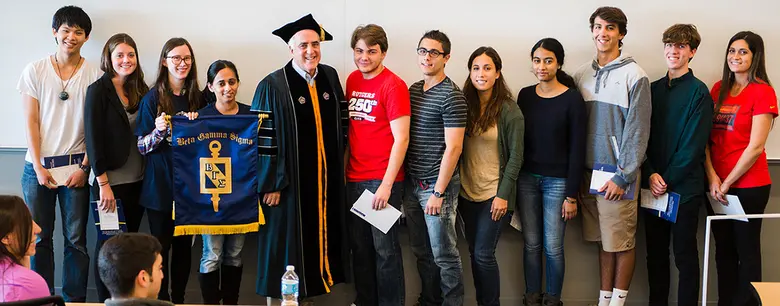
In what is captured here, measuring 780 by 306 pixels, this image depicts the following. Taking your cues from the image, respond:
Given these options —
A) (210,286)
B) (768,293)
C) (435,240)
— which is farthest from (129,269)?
(768,293)

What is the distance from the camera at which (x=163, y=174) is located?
3773 mm

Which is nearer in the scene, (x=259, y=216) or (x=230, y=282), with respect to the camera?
(x=259, y=216)

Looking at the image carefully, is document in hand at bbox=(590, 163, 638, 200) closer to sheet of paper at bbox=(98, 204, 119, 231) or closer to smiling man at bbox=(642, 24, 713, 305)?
smiling man at bbox=(642, 24, 713, 305)

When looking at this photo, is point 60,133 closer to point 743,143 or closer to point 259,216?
point 259,216

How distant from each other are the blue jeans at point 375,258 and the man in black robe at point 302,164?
9 cm

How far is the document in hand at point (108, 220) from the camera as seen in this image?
3832 millimetres

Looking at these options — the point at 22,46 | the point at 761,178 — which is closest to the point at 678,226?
the point at 761,178

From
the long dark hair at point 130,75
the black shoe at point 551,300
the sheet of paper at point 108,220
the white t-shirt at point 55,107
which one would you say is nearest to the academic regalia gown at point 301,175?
the long dark hair at point 130,75

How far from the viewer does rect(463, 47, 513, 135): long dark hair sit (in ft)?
12.3

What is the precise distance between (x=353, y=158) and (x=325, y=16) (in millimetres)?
913

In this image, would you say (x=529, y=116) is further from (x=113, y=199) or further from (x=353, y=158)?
(x=113, y=199)

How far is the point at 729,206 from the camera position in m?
3.91

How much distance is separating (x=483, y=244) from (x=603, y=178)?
74cm

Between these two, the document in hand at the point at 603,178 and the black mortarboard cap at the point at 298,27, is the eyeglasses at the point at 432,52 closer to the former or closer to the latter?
the black mortarboard cap at the point at 298,27
